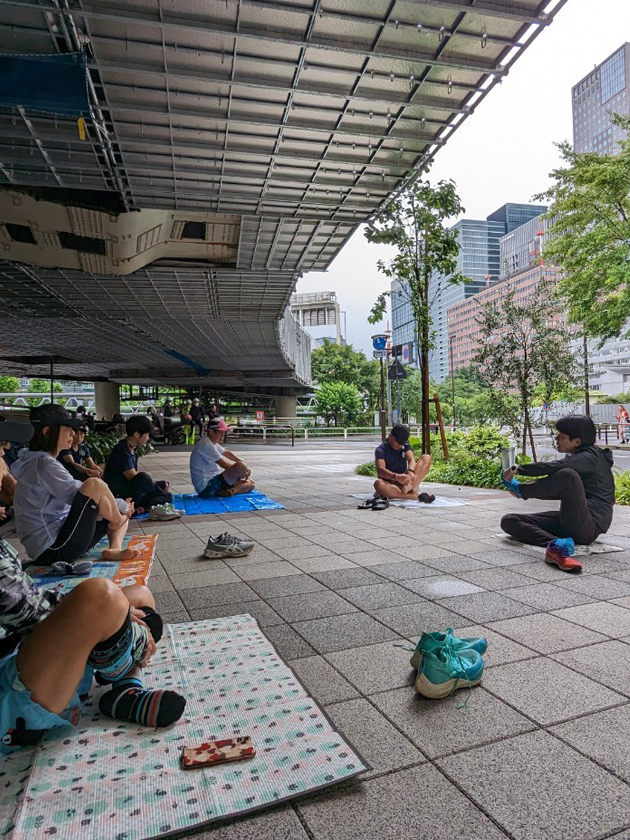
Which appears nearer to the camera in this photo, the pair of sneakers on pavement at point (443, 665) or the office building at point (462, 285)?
the pair of sneakers on pavement at point (443, 665)

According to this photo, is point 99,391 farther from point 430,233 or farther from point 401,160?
point 401,160

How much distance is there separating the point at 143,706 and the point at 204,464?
259 inches

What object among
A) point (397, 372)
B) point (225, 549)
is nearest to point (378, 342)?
point (397, 372)

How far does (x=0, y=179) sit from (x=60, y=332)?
12.1m

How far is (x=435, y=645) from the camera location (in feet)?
7.90

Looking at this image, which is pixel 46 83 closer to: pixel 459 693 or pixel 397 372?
pixel 459 693

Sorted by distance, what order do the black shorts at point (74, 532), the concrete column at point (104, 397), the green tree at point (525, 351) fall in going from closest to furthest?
the black shorts at point (74, 532), the green tree at point (525, 351), the concrete column at point (104, 397)

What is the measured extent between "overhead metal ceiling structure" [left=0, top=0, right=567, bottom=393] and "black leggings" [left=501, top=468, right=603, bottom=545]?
161 inches

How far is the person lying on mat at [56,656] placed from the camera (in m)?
1.83

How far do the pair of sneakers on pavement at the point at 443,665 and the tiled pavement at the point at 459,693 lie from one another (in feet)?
0.17

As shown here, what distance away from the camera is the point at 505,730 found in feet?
6.75

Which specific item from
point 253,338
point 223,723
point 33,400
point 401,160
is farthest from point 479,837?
point 33,400

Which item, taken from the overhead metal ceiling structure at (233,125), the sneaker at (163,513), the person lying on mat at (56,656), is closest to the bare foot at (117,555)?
the sneaker at (163,513)

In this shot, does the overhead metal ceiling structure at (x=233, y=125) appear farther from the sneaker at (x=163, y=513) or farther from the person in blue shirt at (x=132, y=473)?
the sneaker at (x=163, y=513)
